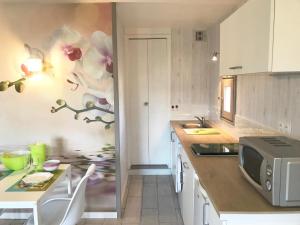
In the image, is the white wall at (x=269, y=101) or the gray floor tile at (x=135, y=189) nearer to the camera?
the white wall at (x=269, y=101)

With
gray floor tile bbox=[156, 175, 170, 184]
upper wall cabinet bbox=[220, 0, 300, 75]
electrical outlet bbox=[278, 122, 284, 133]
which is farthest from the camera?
gray floor tile bbox=[156, 175, 170, 184]

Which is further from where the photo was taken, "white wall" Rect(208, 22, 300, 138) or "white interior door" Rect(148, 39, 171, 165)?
"white interior door" Rect(148, 39, 171, 165)

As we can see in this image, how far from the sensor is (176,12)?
125 inches

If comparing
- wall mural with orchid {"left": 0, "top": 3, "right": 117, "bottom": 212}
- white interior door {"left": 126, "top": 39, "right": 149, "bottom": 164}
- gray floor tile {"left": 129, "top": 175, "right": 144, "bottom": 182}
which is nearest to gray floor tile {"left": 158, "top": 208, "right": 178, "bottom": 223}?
wall mural with orchid {"left": 0, "top": 3, "right": 117, "bottom": 212}

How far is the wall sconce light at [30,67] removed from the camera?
2717 millimetres

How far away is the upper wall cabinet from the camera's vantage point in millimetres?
1348

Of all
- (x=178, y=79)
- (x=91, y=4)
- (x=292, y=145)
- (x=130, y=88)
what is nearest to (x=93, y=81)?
(x=91, y=4)

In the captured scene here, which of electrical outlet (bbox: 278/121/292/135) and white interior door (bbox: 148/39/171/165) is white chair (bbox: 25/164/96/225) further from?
white interior door (bbox: 148/39/171/165)

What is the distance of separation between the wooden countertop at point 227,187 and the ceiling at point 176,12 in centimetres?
150

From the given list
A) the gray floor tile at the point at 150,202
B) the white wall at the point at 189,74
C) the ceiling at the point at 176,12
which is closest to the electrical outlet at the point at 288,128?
the ceiling at the point at 176,12

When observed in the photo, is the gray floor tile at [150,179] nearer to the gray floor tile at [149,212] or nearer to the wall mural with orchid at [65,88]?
the gray floor tile at [149,212]

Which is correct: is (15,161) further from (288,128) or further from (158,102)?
(158,102)

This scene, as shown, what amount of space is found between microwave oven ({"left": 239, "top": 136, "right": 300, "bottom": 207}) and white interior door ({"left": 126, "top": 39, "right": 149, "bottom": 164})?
2.87 meters

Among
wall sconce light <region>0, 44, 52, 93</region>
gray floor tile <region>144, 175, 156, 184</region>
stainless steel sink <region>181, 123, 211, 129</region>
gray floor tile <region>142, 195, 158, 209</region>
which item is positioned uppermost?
wall sconce light <region>0, 44, 52, 93</region>
